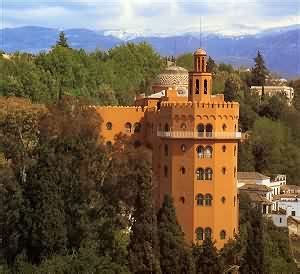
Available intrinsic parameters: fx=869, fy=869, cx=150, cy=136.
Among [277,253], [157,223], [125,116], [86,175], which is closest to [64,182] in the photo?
[86,175]

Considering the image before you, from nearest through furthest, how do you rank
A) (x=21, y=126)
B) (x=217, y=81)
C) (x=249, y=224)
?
(x=249, y=224), (x=21, y=126), (x=217, y=81)

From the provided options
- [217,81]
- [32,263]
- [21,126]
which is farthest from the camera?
[217,81]

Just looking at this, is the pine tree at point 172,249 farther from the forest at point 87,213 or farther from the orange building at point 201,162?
the orange building at point 201,162

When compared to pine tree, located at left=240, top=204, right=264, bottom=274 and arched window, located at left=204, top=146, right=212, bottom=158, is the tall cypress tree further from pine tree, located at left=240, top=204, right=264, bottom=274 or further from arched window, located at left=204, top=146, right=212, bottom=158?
pine tree, located at left=240, top=204, right=264, bottom=274

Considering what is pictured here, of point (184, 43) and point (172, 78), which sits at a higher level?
point (184, 43)

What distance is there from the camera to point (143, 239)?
35.1m

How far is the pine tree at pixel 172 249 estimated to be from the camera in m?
35.4

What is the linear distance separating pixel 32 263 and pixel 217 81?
4064cm

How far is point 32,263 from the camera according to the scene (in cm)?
3572

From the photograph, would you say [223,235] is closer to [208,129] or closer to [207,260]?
[207,260]

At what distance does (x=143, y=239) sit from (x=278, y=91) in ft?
150

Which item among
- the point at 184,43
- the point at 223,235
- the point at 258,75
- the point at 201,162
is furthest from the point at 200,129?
the point at 184,43

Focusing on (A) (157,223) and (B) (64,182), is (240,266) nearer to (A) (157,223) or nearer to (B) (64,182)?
(A) (157,223)

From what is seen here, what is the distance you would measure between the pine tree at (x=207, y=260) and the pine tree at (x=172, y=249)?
37.5 inches
